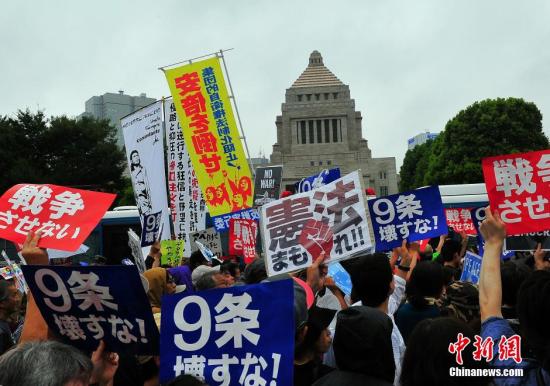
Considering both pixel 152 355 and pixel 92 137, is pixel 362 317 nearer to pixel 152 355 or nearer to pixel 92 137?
pixel 152 355

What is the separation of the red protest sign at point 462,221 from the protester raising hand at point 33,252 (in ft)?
28.4

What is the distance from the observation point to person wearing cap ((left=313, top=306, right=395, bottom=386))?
7.50ft

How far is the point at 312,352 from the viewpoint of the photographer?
2.81 metres

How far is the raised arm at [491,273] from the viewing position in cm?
234

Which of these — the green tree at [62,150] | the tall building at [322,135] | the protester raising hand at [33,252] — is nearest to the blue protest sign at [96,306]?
the protester raising hand at [33,252]

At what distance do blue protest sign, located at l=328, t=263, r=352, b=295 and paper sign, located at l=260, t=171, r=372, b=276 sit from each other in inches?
21.6

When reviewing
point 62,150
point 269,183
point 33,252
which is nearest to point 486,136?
point 269,183

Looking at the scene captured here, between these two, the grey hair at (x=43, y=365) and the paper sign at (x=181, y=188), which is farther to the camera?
the paper sign at (x=181, y=188)

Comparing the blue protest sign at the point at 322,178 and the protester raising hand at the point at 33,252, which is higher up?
the blue protest sign at the point at 322,178

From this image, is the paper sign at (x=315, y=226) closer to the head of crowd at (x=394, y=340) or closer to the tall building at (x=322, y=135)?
the head of crowd at (x=394, y=340)

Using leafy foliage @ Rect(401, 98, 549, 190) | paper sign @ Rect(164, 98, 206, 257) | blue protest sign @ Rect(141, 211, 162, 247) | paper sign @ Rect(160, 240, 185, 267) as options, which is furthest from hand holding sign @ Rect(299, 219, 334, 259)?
leafy foliage @ Rect(401, 98, 549, 190)

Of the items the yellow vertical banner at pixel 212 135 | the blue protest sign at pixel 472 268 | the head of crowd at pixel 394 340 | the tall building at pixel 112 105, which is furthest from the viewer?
the tall building at pixel 112 105

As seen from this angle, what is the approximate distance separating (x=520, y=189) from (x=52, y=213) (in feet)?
10.7

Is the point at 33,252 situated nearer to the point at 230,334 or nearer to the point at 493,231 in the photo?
the point at 230,334
